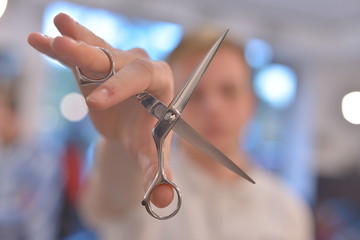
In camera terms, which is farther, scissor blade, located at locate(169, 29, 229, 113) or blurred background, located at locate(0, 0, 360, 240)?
blurred background, located at locate(0, 0, 360, 240)

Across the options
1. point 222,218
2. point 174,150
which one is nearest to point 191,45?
point 174,150

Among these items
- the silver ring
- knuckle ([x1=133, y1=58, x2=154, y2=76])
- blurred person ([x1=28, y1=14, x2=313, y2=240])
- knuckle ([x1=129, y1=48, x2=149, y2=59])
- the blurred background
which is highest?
knuckle ([x1=133, y1=58, x2=154, y2=76])

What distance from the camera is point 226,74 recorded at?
387 millimetres

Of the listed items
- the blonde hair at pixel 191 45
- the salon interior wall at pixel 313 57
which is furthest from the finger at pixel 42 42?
Answer: the salon interior wall at pixel 313 57

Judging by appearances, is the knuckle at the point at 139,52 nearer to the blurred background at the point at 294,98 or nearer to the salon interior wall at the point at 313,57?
the blurred background at the point at 294,98

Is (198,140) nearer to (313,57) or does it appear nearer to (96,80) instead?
(96,80)

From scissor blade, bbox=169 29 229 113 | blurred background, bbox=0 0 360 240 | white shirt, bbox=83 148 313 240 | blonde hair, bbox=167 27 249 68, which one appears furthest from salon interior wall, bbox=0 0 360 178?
scissor blade, bbox=169 29 229 113

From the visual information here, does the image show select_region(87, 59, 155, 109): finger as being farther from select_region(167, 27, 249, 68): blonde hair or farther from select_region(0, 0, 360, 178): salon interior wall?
select_region(0, 0, 360, 178): salon interior wall

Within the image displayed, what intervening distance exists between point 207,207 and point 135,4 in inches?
67.6

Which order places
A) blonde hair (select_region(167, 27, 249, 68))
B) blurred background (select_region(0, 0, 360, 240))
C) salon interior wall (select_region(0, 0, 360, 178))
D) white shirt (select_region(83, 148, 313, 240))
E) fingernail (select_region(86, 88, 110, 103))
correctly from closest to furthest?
1. fingernail (select_region(86, 88, 110, 103))
2. blonde hair (select_region(167, 27, 249, 68))
3. white shirt (select_region(83, 148, 313, 240))
4. blurred background (select_region(0, 0, 360, 240))
5. salon interior wall (select_region(0, 0, 360, 178))

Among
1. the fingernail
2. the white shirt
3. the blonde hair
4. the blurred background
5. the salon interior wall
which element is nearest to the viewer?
the fingernail

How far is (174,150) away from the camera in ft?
0.84

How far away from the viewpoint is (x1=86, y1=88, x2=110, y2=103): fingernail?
15 cm

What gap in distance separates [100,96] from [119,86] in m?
0.01
